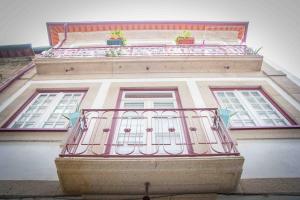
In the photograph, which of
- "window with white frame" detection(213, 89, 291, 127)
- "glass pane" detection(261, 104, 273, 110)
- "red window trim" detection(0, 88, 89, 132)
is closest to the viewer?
"red window trim" detection(0, 88, 89, 132)

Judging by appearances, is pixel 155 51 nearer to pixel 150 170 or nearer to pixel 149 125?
pixel 149 125

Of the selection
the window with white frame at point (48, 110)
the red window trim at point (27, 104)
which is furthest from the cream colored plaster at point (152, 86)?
the red window trim at point (27, 104)

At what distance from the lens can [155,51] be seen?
33.4 feet

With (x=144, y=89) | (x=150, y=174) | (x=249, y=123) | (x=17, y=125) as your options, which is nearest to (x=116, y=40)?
(x=144, y=89)

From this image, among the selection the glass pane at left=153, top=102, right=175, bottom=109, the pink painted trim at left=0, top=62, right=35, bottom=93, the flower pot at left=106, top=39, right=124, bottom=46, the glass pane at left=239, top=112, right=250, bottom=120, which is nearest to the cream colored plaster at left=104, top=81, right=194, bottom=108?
the glass pane at left=153, top=102, right=175, bottom=109

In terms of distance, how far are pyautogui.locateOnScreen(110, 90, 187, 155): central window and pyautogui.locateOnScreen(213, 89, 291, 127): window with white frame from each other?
156 cm

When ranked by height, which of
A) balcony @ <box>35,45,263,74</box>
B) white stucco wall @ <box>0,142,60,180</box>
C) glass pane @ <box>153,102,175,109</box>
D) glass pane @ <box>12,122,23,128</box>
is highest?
balcony @ <box>35,45,263,74</box>

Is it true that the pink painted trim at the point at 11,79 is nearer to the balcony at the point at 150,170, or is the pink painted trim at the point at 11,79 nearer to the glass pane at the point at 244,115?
the balcony at the point at 150,170

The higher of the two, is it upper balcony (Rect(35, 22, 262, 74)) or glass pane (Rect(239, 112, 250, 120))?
upper balcony (Rect(35, 22, 262, 74))

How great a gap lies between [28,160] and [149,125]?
2.89 metres

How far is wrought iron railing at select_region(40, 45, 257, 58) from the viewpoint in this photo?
381 inches

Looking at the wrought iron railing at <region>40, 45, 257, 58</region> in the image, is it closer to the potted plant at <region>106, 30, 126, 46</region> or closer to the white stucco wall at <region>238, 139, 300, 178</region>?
the potted plant at <region>106, 30, 126, 46</region>

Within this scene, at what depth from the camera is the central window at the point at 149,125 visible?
5336 millimetres

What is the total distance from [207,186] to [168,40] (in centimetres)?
1075
